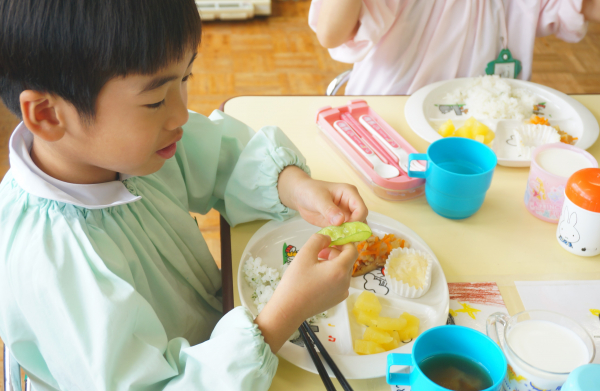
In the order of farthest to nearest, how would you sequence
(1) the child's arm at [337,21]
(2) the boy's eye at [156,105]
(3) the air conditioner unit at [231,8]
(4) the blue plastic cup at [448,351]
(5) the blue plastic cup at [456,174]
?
1. (3) the air conditioner unit at [231,8]
2. (1) the child's arm at [337,21]
3. (5) the blue plastic cup at [456,174]
4. (2) the boy's eye at [156,105]
5. (4) the blue plastic cup at [448,351]

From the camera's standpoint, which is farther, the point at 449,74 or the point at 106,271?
the point at 449,74

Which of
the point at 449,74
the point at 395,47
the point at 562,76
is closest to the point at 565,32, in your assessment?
the point at 449,74

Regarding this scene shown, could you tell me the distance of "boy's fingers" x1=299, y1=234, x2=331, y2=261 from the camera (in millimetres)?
701

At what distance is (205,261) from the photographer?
0.98m

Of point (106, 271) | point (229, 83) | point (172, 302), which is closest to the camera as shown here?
point (106, 271)

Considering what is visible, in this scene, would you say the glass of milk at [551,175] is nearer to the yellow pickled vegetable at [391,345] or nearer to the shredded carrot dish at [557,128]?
the shredded carrot dish at [557,128]

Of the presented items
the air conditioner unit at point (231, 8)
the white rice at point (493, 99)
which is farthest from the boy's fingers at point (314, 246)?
the air conditioner unit at point (231, 8)

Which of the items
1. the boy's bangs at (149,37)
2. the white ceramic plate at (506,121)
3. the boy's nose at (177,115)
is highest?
the boy's bangs at (149,37)

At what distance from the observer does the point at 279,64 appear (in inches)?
120

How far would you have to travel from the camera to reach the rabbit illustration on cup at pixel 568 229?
32.1 inches

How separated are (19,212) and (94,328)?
0.19m

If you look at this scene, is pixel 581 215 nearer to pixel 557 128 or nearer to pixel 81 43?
pixel 557 128

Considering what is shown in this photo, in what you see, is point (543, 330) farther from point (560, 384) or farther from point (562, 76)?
point (562, 76)

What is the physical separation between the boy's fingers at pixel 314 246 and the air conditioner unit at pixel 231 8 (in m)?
2.93
